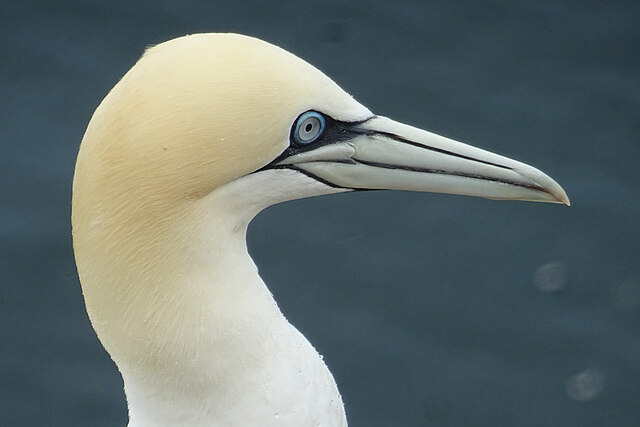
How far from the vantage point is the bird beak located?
355 cm

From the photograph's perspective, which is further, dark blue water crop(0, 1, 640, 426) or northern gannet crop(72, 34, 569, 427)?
dark blue water crop(0, 1, 640, 426)

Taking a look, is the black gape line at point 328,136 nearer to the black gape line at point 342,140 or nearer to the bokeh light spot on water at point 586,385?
the black gape line at point 342,140

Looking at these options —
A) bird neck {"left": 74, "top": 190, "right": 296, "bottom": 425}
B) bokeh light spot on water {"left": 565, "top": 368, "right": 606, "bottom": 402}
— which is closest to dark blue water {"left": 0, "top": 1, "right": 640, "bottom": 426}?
bokeh light spot on water {"left": 565, "top": 368, "right": 606, "bottom": 402}

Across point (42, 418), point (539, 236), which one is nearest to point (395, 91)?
point (539, 236)

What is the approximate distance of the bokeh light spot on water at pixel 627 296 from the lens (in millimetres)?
6594

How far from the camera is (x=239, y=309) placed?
3453 mm

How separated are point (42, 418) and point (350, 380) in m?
1.80

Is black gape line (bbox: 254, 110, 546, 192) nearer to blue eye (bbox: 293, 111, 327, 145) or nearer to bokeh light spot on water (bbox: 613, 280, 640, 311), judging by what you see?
blue eye (bbox: 293, 111, 327, 145)

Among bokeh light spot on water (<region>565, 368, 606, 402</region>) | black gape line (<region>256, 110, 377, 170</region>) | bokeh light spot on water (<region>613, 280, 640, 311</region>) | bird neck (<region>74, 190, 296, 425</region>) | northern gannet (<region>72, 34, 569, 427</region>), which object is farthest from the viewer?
bokeh light spot on water (<region>613, 280, 640, 311</region>)

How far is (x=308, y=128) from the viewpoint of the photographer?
339 centimetres

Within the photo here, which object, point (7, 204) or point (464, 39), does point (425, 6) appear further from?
point (7, 204)

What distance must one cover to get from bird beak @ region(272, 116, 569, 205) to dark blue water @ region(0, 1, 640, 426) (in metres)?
2.89

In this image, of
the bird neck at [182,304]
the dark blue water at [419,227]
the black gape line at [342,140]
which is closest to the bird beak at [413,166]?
the black gape line at [342,140]

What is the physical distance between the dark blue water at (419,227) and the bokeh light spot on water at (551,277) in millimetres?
14
